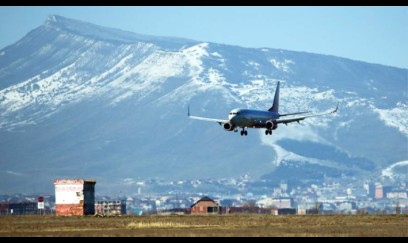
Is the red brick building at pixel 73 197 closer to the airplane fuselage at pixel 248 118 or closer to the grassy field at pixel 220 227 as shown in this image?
the grassy field at pixel 220 227

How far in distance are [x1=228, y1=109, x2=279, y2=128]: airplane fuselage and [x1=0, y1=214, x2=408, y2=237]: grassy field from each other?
122 feet

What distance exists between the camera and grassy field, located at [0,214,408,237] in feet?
273

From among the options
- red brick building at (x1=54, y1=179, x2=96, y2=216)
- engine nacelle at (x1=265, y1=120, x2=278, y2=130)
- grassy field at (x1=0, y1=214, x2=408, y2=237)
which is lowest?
grassy field at (x1=0, y1=214, x2=408, y2=237)

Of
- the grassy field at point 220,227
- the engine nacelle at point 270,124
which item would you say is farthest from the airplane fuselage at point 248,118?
the grassy field at point 220,227

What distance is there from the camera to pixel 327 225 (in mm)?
95688

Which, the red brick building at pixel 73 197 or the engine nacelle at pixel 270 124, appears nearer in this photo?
the red brick building at pixel 73 197

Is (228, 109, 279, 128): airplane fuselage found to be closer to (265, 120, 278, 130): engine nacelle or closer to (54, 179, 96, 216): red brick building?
(265, 120, 278, 130): engine nacelle

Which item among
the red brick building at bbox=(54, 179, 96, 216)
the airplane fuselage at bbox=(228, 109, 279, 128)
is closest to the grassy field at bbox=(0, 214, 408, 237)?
the red brick building at bbox=(54, 179, 96, 216)

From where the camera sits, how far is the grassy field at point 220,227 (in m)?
83.3

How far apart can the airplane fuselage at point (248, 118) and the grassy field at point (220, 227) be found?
37.3 m
